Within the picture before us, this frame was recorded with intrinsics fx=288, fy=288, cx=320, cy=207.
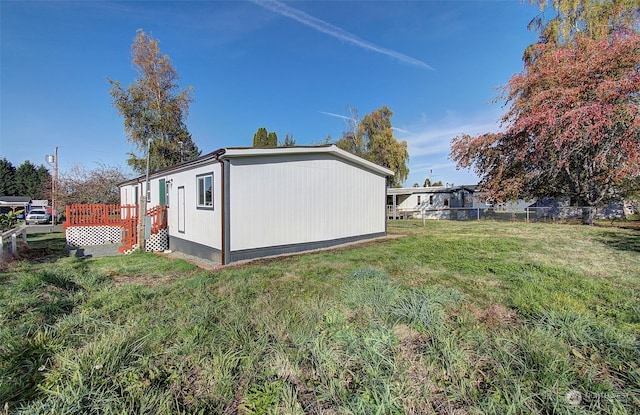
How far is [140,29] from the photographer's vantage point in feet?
63.7

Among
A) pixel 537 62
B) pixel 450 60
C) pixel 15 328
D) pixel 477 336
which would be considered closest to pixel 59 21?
pixel 15 328

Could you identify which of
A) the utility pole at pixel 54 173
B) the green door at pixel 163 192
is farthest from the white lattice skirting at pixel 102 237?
the utility pole at pixel 54 173

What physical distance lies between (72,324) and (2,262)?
5.49 metres

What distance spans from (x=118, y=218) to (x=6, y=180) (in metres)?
54.8

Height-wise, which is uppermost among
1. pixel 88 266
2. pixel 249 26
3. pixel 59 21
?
pixel 249 26

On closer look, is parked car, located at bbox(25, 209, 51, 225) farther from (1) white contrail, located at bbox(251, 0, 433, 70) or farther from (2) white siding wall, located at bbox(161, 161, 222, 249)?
(1) white contrail, located at bbox(251, 0, 433, 70)

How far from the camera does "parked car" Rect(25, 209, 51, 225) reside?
23.2 meters

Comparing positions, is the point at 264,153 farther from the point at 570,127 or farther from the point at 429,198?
the point at 429,198

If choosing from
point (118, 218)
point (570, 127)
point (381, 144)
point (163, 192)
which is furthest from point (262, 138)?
point (570, 127)

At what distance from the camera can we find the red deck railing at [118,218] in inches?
369

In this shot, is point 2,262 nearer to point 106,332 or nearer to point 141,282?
point 141,282

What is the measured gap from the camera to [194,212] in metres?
8.27

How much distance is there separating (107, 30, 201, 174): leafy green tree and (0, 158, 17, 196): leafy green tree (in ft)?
148

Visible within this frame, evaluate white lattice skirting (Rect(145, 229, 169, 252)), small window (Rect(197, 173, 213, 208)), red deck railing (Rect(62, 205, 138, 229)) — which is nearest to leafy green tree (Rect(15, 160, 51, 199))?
red deck railing (Rect(62, 205, 138, 229))
